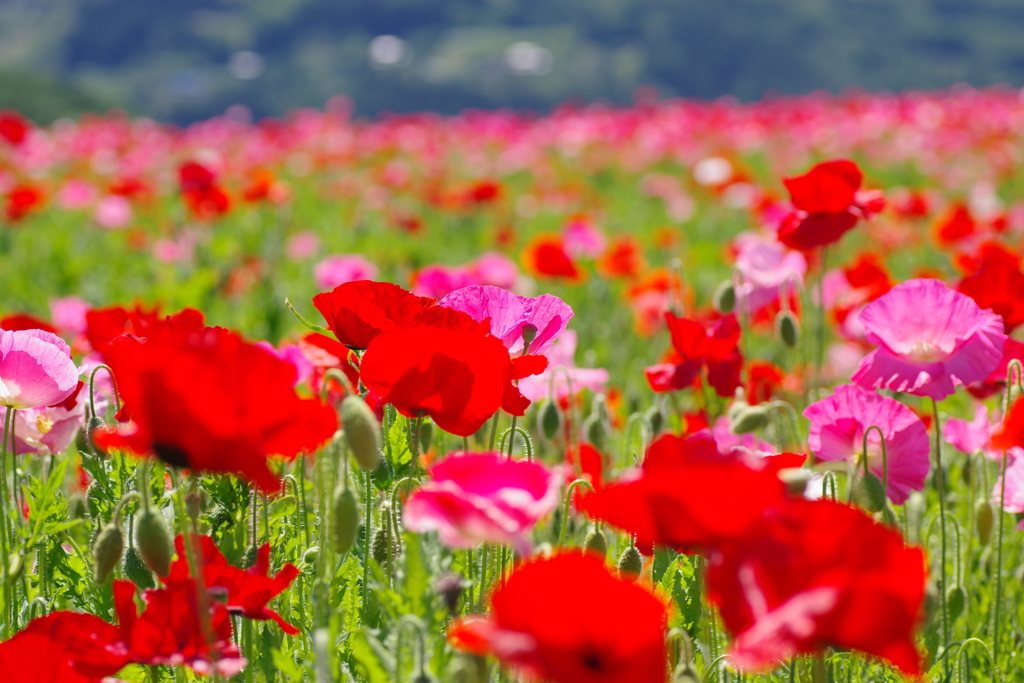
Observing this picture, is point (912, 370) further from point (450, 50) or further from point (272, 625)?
point (450, 50)

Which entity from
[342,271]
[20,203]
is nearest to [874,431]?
[342,271]

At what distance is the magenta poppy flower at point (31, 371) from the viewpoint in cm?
121

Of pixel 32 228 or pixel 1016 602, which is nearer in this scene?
pixel 1016 602

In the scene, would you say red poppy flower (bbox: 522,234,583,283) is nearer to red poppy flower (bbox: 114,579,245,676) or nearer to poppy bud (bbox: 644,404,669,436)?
poppy bud (bbox: 644,404,669,436)

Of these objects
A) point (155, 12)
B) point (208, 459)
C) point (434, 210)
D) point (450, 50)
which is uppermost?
point (155, 12)

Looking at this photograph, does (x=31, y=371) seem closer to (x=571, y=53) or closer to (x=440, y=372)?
(x=440, y=372)

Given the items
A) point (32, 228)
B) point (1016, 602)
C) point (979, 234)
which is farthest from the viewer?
point (32, 228)

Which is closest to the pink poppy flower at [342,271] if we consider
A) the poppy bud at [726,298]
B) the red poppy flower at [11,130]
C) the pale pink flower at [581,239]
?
the poppy bud at [726,298]

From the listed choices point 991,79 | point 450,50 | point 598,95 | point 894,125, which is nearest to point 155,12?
point 450,50

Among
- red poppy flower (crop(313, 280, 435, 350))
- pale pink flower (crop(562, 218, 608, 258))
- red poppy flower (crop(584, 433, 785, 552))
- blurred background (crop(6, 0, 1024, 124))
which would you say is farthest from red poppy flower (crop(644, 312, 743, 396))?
blurred background (crop(6, 0, 1024, 124))

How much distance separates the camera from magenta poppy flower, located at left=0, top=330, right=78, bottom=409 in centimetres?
121

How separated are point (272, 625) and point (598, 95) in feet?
280

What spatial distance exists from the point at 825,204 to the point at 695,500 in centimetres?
133

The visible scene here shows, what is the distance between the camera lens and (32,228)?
6125 millimetres
